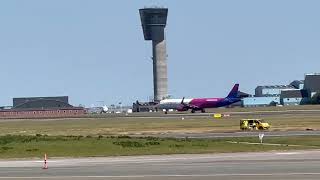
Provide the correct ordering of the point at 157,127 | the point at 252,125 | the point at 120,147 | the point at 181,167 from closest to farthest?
the point at 181,167 → the point at 120,147 → the point at 252,125 → the point at 157,127

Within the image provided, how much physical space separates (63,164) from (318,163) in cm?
1730

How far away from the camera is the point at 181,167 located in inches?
1678

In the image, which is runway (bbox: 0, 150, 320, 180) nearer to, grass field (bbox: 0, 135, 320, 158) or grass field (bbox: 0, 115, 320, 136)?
grass field (bbox: 0, 135, 320, 158)

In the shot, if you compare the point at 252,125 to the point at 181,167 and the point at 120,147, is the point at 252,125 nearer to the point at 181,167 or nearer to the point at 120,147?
the point at 120,147

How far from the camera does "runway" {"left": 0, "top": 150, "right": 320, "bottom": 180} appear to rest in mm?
37031

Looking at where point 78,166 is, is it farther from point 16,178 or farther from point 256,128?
point 256,128

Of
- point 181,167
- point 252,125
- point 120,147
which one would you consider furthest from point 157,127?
point 181,167

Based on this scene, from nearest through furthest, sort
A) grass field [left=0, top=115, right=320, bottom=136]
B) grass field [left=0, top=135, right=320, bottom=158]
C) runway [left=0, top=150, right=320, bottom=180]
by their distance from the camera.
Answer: runway [left=0, top=150, right=320, bottom=180] < grass field [left=0, top=135, right=320, bottom=158] < grass field [left=0, top=115, right=320, bottom=136]

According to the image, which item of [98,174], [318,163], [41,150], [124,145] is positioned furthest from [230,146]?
[98,174]

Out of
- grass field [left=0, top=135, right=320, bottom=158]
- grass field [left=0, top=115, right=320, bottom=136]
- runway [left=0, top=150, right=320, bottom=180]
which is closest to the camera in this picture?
runway [left=0, top=150, right=320, bottom=180]

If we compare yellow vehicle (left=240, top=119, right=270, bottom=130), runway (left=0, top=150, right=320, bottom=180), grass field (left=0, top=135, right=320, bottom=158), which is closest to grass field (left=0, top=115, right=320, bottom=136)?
yellow vehicle (left=240, top=119, right=270, bottom=130)

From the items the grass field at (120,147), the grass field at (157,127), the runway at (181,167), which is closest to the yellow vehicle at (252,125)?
the grass field at (157,127)

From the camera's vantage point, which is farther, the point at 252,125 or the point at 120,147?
the point at 252,125

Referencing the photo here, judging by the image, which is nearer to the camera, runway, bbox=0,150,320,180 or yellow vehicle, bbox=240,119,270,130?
runway, bbox=0,150,320,180
